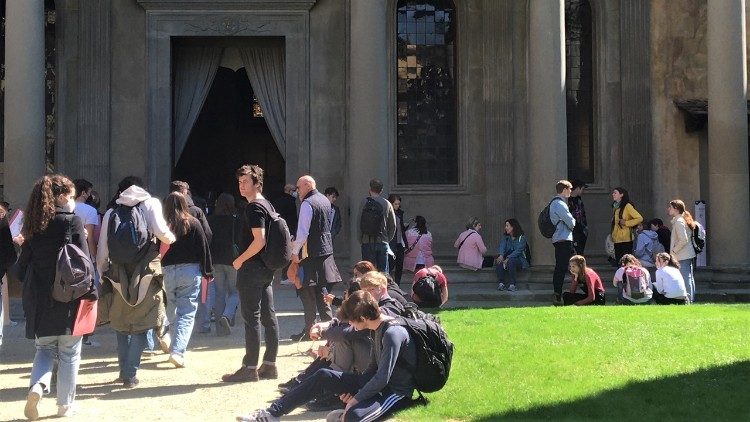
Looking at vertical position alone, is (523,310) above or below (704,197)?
below

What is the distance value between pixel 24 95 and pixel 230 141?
8.74 metres

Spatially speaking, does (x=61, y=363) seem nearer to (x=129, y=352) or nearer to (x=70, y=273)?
(x=70, y=273)

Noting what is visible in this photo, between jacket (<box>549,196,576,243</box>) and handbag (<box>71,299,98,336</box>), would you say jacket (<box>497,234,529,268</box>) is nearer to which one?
jacket (<box>549,196,576,243</box>)

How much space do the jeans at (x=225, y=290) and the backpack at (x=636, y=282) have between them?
5728 millimetres

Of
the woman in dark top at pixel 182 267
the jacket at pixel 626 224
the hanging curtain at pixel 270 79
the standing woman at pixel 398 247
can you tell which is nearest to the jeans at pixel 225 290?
the woman in dark top at pixel 182 267

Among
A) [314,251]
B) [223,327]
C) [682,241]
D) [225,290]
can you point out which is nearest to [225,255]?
[225,290]

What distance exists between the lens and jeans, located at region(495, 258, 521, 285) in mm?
18641

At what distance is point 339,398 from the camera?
29.0 feet

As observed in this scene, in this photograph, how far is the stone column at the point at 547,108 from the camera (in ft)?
63.0

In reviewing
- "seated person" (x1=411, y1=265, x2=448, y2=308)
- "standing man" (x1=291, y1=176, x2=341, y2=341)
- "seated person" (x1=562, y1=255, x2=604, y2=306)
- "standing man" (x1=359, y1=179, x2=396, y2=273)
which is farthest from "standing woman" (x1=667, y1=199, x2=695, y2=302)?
"standing man" (x1=291, y1=176, x2=341, y2=341)

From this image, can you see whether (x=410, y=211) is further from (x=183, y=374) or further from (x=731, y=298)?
(x=183, y=374)

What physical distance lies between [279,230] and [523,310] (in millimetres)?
5791

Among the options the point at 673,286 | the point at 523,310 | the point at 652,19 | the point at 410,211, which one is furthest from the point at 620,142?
the point at 523,310

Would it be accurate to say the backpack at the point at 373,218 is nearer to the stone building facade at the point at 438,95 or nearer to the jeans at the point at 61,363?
the stone building facade at the point at 438,95
